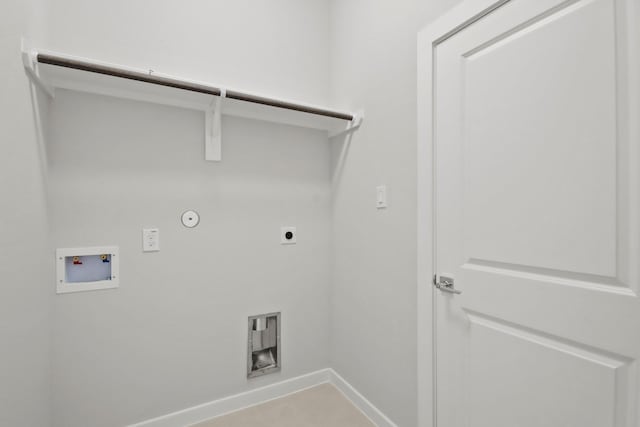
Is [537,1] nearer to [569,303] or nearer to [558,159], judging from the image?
[558,159]

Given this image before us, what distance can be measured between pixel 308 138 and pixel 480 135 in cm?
122

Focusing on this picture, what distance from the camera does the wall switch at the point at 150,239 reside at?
5.18 feet

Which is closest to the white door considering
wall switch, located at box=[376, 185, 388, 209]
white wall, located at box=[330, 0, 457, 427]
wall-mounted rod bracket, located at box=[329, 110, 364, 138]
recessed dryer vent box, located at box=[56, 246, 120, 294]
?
white wall, located at box=[330, 0, 457, 427]

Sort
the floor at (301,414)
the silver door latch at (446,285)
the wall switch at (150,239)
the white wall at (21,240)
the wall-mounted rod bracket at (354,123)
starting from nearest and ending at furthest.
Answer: the white wall at (21,240) → the silver door latch at (446,285) → the wall switch at (150,239) → the floor at (301,414) → the wall-mounted rod bracket at (354,123)

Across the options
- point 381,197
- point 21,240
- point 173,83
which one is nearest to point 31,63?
point 173,83

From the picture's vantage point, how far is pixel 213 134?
1.72 meters

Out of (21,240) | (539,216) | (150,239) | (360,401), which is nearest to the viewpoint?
(539,216)

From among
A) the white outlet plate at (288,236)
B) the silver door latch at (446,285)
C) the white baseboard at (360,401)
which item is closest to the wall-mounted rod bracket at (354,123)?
the white outlet plate at (288,236)

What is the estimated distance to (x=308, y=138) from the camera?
81.7 inches

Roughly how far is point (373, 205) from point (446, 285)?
0.64 metres

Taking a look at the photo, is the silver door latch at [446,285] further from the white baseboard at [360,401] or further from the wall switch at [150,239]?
the wall switch at [150,239]

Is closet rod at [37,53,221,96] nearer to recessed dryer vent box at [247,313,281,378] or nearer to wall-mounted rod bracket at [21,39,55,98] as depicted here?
wall-mounted rod bracket at [21,39,55,98]

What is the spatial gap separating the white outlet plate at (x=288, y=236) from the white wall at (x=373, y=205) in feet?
1.02

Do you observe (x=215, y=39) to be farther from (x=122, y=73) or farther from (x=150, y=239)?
(x=150, y=239)
